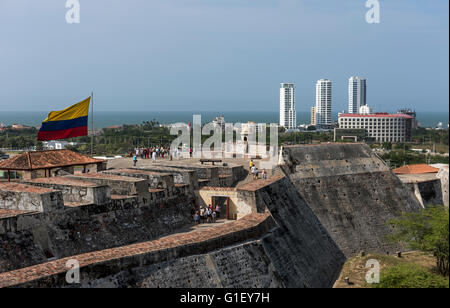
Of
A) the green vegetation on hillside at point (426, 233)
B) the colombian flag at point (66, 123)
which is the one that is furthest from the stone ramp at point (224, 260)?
the colombian flag at point (66, 123)

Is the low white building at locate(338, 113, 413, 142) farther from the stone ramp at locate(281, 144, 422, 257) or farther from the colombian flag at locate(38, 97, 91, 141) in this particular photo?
the colombian flag at locate(38, 97, 91, 141)

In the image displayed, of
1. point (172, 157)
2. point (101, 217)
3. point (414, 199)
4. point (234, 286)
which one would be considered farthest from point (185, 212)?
point (414, 199)

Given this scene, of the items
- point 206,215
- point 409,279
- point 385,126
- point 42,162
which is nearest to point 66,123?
point 42,162

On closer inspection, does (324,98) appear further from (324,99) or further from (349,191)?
(349,191)

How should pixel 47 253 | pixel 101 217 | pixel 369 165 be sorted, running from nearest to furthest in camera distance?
pixel 47 253 → pixel 101 217 → pixel 369 165

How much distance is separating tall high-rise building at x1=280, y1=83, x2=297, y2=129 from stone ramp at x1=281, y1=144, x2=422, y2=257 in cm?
10933

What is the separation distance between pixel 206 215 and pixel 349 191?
9.24 metres

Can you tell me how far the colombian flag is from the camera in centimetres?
2198

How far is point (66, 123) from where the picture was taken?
74.2ft

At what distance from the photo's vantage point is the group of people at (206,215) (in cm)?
1970
